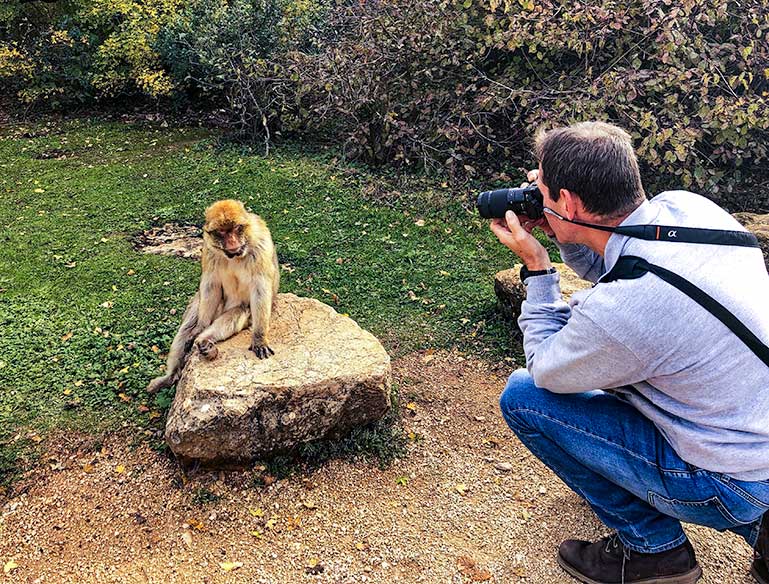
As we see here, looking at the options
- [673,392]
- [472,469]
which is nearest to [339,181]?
[472,469]

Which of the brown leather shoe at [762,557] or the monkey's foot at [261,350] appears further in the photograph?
the monkey's foot at [261,350]

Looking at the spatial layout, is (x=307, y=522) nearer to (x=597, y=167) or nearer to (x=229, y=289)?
(x=229, y=289)

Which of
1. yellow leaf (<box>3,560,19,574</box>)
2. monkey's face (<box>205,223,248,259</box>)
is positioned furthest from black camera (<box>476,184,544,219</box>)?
yellow leaf (<box>3,560,19,574</box>)

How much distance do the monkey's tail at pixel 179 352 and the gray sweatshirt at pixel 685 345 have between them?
95.5 inches

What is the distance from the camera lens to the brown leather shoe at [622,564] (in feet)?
8.63

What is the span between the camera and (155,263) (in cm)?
Answer: 567

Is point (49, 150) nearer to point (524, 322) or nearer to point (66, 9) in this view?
point (66, 9)

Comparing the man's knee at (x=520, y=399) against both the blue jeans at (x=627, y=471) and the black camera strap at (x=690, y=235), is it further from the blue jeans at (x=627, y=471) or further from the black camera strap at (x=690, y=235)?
the black camera strap at (x=690, y=235)

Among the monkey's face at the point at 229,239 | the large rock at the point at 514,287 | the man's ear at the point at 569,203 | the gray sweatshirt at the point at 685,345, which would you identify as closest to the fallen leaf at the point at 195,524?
the monkey's face at the point at 229,239

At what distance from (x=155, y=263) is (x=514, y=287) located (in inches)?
121

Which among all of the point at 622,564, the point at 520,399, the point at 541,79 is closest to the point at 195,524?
the point at 520,399

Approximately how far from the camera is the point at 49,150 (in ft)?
28.3

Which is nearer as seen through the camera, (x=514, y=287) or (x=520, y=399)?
(x=520, y=399)

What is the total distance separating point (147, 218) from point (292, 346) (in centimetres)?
356
